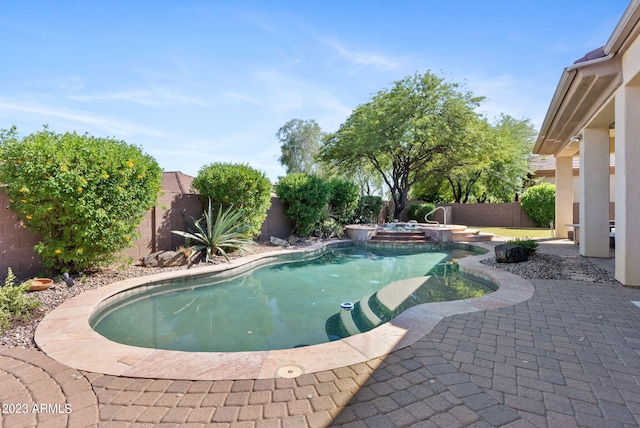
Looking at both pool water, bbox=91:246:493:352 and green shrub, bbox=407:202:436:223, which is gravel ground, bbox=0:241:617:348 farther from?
green shrub, bbox=407:202:436:223

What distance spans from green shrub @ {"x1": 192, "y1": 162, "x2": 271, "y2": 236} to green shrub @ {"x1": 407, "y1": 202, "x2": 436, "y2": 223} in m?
12.8

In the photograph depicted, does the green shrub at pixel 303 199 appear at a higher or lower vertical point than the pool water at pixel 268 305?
higher

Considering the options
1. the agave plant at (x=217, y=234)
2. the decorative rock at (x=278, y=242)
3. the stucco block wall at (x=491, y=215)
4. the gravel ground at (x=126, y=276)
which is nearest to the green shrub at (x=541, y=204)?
the stucco block wall at (x=491, y=215)

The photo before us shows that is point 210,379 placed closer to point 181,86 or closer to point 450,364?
point 450,364

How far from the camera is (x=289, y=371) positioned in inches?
91.2

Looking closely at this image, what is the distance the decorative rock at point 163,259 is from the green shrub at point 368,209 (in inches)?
380

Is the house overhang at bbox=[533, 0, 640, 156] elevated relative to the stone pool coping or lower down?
elevated

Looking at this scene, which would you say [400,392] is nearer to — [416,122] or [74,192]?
[74,192]

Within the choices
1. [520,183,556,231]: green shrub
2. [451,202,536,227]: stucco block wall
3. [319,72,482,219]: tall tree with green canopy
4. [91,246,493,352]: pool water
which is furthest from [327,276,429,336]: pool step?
[451,202,536,227]: stucco block wall

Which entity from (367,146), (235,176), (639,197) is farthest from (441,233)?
(235,176)

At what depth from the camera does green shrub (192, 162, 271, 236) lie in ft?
27.3

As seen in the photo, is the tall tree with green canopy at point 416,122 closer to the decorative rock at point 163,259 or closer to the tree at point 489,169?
the tree at point 489,169

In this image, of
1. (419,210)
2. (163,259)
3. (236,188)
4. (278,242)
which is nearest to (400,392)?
(163,259)

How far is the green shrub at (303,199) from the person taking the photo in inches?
448
